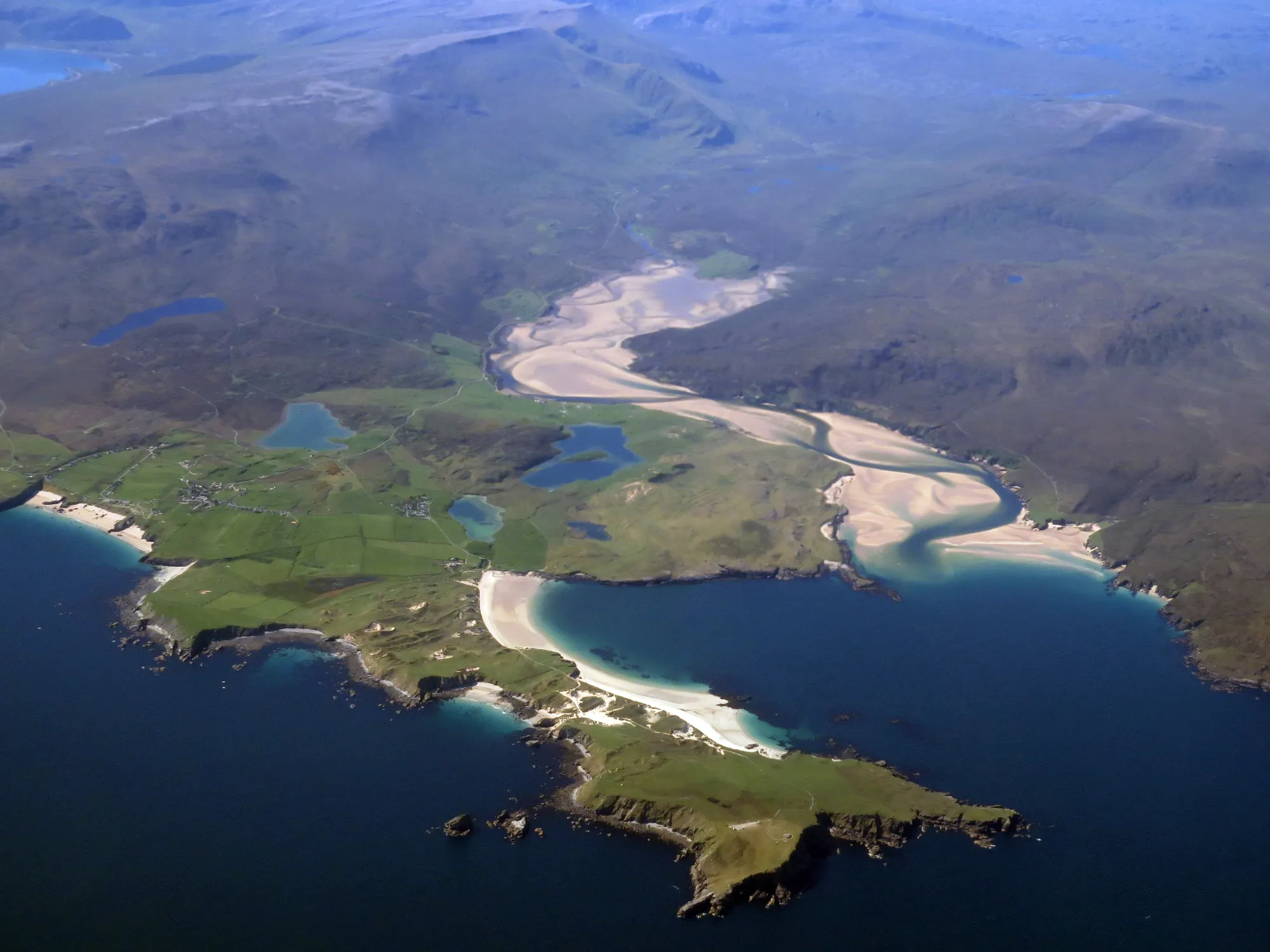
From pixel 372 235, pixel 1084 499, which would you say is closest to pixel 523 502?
pixel 1084 499

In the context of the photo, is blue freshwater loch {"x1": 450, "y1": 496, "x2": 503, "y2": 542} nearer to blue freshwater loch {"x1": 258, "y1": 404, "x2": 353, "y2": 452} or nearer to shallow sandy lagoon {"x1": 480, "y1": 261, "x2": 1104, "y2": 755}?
shallow sandy lagoon {"x1": 480, "y1": 261, "x2": 1104, "y2": 755}

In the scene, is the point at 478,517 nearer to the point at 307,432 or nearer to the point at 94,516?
the point at 307,432

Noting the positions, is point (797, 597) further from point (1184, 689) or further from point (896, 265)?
point (896, 265)

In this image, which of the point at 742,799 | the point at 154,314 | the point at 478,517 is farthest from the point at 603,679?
the point at 154,314

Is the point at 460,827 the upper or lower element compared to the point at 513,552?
upper

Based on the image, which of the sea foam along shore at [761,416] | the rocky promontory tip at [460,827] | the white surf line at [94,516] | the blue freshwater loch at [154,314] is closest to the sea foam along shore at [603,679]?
the rocky promontory tip at [460,827]

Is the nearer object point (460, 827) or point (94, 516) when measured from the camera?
point (460, 827)
